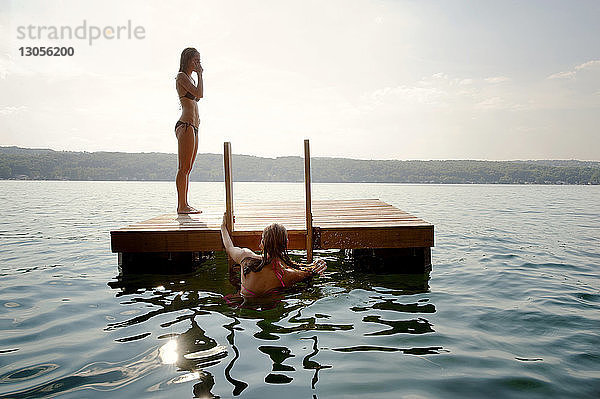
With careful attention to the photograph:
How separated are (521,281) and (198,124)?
18.8ft

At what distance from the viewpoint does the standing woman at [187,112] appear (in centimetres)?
797

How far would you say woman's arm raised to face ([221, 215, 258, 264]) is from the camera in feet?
18.9

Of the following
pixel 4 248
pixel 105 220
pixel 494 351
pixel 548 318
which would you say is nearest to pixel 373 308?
pixel 494 351

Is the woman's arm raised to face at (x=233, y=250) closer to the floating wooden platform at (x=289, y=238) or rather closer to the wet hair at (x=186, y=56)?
the floating wooden platform at (x=289, y=238)

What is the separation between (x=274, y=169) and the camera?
235 feet

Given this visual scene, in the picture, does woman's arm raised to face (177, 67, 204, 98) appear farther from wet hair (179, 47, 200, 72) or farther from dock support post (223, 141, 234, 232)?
dock support post (223, 141, 234, 232)

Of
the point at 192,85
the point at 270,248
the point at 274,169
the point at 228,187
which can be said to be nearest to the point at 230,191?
the point at 228,187

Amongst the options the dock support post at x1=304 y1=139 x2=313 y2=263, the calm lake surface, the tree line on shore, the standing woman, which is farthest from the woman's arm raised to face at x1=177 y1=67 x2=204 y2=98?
the tree line on shore

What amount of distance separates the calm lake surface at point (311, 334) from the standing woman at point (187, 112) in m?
1.76

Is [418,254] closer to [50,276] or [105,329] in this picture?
[105,329]

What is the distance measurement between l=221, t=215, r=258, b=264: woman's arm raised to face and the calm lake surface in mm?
529

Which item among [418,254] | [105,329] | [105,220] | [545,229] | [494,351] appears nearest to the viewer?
[494,351]

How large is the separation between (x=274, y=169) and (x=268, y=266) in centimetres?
6623

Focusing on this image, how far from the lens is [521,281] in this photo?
7.00m
